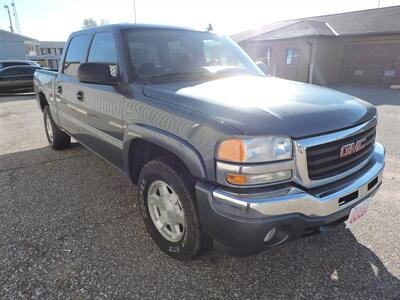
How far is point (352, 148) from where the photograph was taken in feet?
7.25

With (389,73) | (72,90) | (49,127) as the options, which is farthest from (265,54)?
(72,90)

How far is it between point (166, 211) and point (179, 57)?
1.55 m

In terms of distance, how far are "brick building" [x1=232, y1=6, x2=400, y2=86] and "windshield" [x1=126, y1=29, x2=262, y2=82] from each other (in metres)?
16.0

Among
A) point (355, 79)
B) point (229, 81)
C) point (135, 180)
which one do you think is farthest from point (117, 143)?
point (355, 79)

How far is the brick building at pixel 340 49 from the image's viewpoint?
17.5m

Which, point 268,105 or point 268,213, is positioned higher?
point 268,105

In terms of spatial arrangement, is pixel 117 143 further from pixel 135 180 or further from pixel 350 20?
pixel 350 20

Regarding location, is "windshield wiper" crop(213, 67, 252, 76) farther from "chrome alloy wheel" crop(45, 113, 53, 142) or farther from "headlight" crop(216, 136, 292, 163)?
"chrome alloy wheel" crop(45, 113, 53, 142)

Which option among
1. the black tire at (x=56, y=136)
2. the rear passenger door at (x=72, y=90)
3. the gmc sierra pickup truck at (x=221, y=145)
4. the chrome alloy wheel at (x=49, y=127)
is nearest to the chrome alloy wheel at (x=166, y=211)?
the gmc sierra pickup truck at (x=221, y=145)

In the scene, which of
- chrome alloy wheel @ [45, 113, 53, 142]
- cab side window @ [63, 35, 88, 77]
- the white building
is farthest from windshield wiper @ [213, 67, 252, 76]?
the white building

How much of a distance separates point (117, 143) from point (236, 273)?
161cm

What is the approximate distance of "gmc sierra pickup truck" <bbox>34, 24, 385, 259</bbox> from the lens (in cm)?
187

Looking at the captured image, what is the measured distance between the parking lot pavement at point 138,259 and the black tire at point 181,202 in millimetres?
138

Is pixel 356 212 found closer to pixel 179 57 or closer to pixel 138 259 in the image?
pixel 138 259
